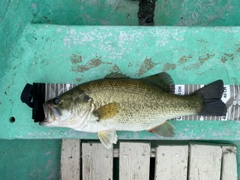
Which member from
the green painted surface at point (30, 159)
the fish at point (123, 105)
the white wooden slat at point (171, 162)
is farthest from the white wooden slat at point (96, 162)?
the fish at point (123, 105)

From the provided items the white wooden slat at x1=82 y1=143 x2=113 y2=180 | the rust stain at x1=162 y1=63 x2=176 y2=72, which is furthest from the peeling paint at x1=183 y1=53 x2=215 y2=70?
the white wooden slat at x1=82 y1=143 x2=113 y2=180

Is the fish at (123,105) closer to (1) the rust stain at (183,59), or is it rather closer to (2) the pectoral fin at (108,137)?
(2) the pectoral fin at (108,137)

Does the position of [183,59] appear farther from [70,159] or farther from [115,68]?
[70,159]

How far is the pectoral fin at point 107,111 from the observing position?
2.29 metres

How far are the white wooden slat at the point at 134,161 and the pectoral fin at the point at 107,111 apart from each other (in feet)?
2.76

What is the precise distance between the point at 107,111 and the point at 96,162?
1.03 metres

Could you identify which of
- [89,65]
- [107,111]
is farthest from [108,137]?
[89,65]

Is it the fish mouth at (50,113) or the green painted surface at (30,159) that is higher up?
the fish mouth at (50,113)

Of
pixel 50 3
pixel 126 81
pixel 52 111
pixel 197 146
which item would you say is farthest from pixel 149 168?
pixel 50 3

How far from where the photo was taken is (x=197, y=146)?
3.06 meters

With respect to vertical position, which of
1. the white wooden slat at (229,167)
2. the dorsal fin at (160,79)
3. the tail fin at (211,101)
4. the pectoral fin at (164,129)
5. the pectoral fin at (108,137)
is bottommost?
the white wooden slat at (229,167)

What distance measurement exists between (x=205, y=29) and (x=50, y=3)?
1802 millimetres

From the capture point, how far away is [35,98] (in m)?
2.60

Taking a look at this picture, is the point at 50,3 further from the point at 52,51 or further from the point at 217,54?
the point at 217,54
